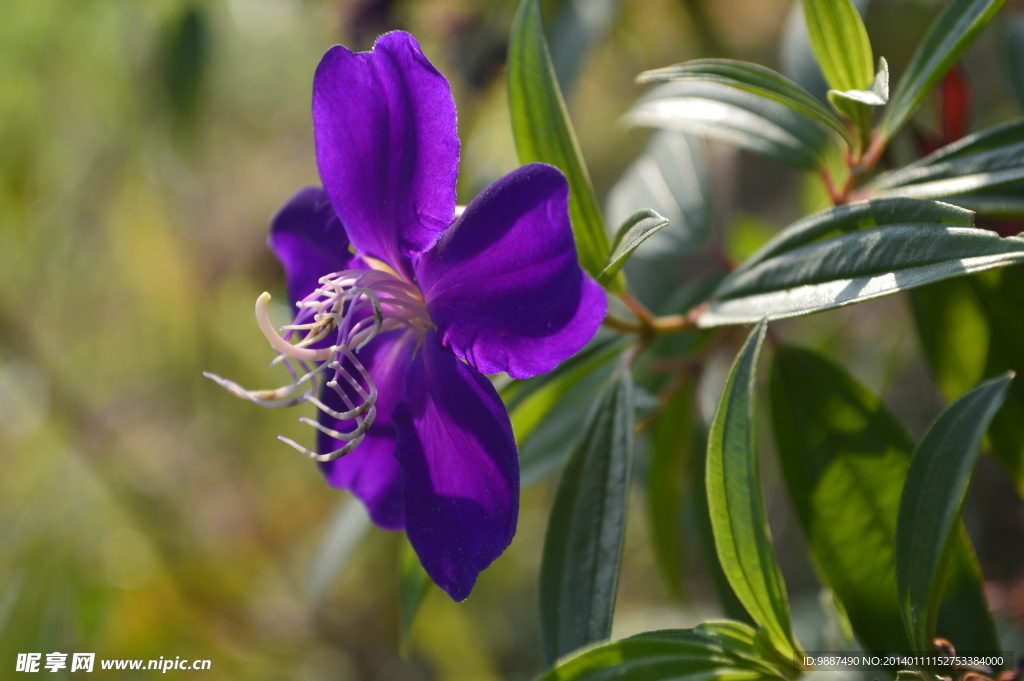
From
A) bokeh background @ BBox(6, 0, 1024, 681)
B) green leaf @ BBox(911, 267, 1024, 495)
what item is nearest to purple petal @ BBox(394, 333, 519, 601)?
green leaf @ BBox(911, 267, 1024, 495)

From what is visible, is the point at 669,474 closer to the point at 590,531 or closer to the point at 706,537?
the point at 706,537

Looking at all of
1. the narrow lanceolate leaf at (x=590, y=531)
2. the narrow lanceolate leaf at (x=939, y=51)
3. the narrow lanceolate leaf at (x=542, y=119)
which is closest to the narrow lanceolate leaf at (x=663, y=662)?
the narrow lanceolate leaf at (x=590, y=531)

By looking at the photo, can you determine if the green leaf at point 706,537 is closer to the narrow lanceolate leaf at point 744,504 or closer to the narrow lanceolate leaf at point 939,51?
the narrow lanceolate leaf at point 744,504

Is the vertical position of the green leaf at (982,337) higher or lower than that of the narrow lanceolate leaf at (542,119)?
→ lower

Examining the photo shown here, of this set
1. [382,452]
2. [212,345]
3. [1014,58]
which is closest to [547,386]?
[382,452]

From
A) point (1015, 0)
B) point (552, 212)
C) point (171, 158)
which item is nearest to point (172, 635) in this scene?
point (171, 158)

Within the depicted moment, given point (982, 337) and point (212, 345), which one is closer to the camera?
point (982, 337)
